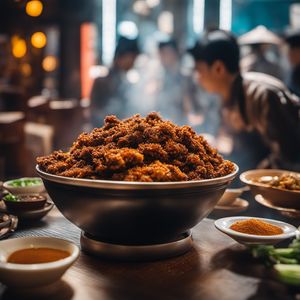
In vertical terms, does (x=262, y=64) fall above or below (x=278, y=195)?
above

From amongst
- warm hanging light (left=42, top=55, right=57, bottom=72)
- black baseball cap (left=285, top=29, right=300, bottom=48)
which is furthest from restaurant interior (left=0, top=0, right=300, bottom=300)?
warm hanging light (left=42, top=55, right=57, bottom=72)

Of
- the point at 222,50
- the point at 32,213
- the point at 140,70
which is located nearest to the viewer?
the point at 32,213

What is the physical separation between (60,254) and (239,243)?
74cm

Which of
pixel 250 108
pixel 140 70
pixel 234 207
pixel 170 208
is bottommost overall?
pixel 234 207

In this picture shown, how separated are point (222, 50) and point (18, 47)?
937cm

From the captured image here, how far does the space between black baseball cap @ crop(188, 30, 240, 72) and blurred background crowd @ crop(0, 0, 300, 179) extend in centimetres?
1

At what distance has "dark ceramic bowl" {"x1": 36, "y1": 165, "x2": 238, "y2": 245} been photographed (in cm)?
137

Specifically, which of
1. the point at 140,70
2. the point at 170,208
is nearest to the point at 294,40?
the point at 140,70

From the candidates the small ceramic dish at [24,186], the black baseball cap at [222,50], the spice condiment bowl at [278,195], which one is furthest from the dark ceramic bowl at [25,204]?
the black baseball cap at [222,50]

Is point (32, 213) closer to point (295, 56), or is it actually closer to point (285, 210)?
point (285, 210)

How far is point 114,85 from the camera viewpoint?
716cm

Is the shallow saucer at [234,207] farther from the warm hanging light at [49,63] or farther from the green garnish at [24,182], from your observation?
the warm hanging light at [49,63]

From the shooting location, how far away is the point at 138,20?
718 inches

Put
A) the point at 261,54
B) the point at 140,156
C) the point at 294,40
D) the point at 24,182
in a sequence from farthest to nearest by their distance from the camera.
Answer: the point at 261,54, the point at 294,40, the point at 24,182, the point at 140,156
